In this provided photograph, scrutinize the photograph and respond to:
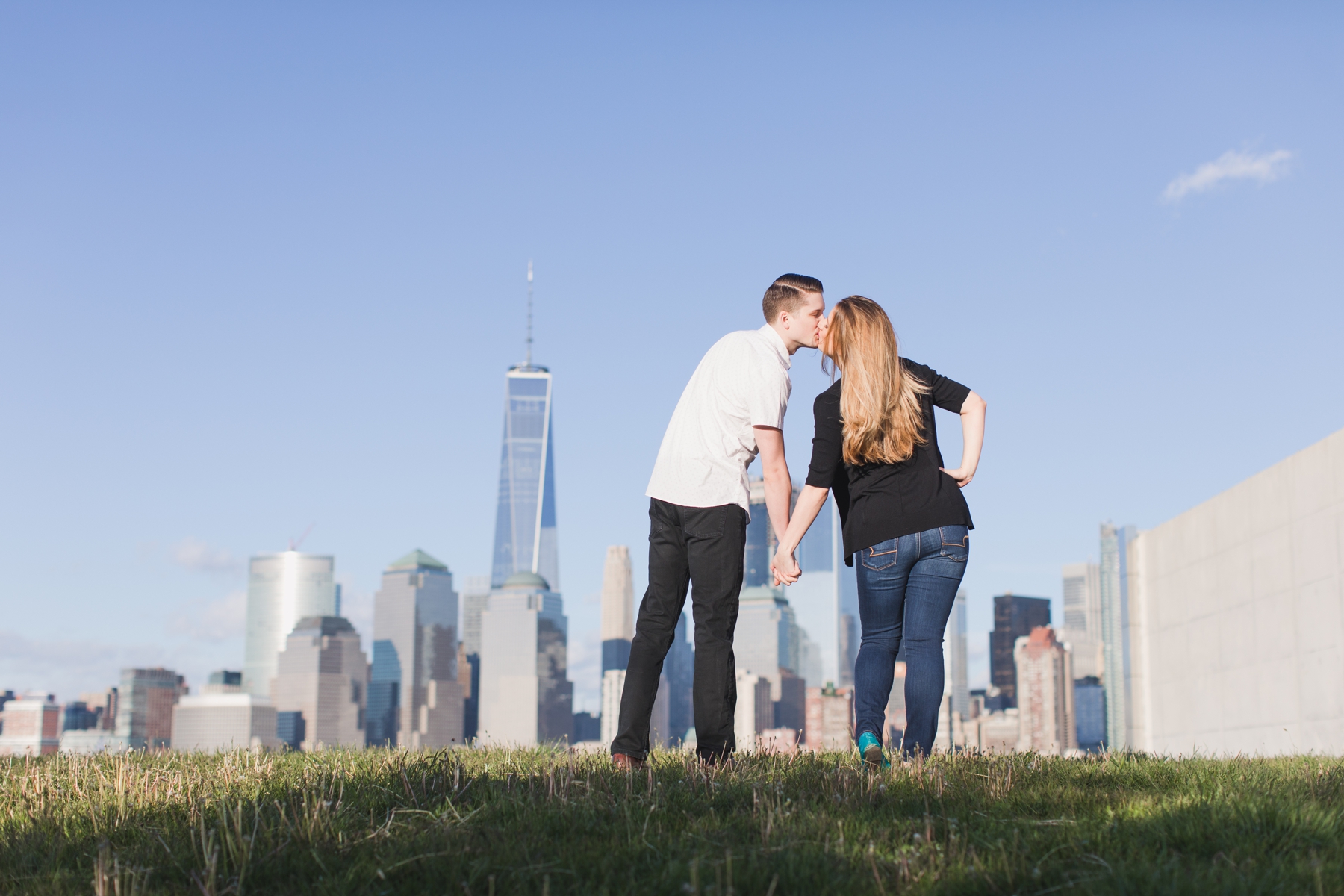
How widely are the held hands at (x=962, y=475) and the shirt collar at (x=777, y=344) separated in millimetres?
873

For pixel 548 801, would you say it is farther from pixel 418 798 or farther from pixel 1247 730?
pixel 1247 730

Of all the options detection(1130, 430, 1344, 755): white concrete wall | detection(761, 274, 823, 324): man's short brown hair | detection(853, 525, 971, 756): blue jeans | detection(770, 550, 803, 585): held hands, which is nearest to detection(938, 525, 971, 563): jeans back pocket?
detection(853, 525, 971, 756): blue jeans

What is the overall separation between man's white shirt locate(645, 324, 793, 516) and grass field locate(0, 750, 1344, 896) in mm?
1495

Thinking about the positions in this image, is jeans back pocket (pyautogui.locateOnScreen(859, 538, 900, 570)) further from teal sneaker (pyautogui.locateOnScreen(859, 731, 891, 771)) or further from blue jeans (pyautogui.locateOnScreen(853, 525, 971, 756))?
teal sneaker (pyautogui.locateOnScreen(859, 731, 891, 771))

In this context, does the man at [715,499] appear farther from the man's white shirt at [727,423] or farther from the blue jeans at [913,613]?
the blue jeans at [913,613]

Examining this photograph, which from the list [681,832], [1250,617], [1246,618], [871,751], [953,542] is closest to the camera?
[681,832]

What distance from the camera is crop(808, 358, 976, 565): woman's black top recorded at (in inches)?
200

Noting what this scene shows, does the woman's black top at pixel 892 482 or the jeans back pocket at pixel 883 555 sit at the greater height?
the woman's black top at pixel 892 482

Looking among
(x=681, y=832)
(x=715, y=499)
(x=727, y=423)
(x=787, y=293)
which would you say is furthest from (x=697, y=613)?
(x=681, y=832)

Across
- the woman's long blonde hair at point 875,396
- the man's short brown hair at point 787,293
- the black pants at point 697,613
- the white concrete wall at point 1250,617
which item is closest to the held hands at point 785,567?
the black pants at point 697,613

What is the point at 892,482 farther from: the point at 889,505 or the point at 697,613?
the point at 697,613

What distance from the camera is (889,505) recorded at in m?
5.12

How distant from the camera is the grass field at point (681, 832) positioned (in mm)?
2533

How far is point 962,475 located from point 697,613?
136 cm
